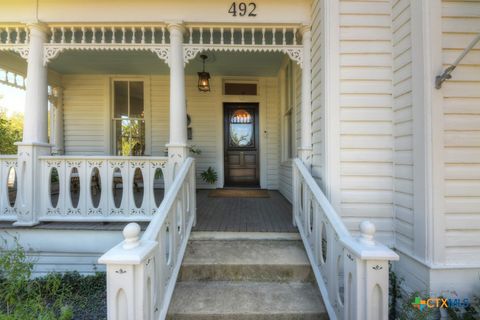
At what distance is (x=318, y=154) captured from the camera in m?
2.94

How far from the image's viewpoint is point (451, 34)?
2041 mm

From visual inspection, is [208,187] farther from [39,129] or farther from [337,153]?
[337,153]

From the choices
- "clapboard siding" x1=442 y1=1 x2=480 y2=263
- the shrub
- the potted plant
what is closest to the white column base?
the shrub

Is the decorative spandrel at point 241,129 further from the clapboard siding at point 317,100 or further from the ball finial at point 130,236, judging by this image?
the ball finial at point 130,236

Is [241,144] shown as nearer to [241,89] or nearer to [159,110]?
[241,89]

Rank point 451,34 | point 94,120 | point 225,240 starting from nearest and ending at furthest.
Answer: point 451,34, point 225,240, point 94,120

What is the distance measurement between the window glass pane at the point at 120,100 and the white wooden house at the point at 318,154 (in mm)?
918

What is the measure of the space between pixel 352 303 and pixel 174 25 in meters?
3.28

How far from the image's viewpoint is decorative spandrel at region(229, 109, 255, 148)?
240 inches

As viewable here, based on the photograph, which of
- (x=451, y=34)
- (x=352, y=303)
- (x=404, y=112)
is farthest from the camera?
(x=404, y=112)

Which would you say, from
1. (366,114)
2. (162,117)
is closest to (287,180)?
(366,114)

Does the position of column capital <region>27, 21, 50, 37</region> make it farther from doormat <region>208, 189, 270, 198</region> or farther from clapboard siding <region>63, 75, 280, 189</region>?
doormat <region>208, 189, 270, 198</region>

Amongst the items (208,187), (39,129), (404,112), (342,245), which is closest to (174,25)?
(39,129)

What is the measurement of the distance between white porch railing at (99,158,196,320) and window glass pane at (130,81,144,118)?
4298mm
